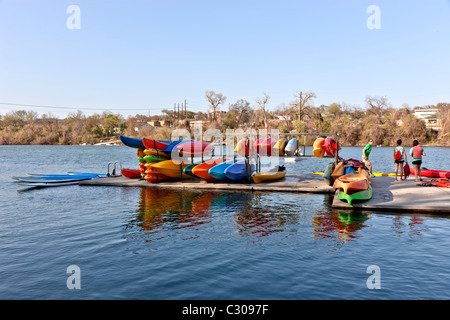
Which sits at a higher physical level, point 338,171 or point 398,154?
point 398,154

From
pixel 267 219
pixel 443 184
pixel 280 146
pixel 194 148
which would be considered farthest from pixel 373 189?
pixel 194 148

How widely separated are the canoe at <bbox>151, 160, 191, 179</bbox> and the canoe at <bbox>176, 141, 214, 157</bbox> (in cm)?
63

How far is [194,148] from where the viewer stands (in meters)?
19.6

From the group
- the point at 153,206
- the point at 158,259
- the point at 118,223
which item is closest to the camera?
the point at 158,259

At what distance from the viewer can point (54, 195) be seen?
702 inches

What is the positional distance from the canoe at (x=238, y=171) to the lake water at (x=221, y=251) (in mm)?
3369

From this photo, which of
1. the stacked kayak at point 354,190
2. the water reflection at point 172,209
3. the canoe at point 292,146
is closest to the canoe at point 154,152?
the water reflection at point 172,209

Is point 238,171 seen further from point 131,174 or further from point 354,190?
point 131,174

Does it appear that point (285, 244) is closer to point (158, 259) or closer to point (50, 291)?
point (158, 259)

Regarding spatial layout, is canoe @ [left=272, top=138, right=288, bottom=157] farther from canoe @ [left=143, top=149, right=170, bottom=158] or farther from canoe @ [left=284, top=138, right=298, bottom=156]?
canoe @ [left=143, top=149, right=170, bottom=158]

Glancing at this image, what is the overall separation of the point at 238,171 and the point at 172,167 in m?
4.21

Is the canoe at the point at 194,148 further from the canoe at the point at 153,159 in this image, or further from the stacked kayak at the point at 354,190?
the stacked kayak at the point at 354,190
